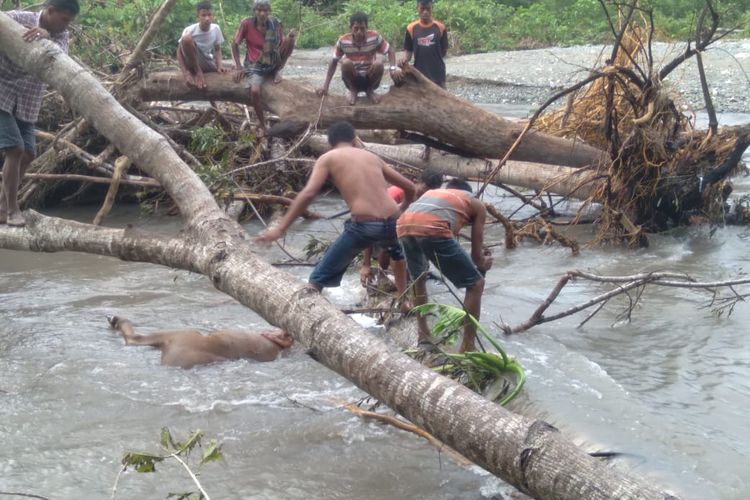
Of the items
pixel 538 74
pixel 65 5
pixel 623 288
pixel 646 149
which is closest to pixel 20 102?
pixel 65 5

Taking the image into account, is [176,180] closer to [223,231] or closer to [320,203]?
[223,231]

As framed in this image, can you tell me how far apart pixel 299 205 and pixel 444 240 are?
0.85 meters

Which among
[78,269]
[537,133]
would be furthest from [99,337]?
[537,133]

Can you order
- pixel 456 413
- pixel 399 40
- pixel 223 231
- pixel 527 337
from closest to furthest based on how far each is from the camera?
pixel 456 413, pixel 223 231, pixel 527 337, pixel 399 40

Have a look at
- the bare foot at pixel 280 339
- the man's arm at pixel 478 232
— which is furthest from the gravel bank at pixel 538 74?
the bare foot at pixel 280 339

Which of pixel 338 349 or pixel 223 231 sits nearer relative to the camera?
pixel 338 349

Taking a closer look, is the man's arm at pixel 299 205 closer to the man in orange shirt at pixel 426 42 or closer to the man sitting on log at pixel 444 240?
the man sitting on log at pixel 444 240

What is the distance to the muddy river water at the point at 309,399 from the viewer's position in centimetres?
447

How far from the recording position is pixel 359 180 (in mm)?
5762

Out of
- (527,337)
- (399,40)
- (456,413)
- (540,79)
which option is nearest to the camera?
(456,413)

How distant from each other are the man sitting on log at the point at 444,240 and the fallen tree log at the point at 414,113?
9.73ft

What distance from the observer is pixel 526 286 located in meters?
7.76

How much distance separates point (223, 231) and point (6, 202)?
7.37 feet

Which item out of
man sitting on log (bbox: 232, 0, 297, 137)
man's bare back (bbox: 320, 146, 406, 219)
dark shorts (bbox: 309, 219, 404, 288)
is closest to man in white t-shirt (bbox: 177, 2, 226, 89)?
man sitting on log (bbox: 232, 0, 297, 137)
